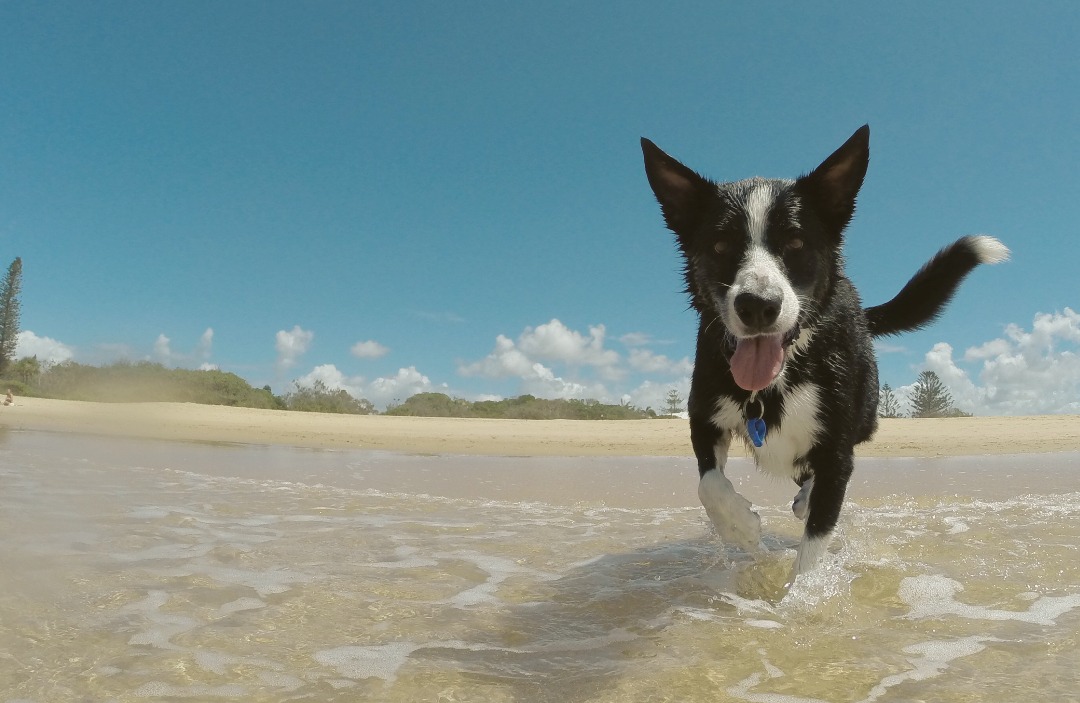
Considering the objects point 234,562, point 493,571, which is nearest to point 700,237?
→ point 493,571

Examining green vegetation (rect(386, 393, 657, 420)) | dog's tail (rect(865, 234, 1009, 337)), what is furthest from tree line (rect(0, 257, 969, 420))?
dog's tail (rect(865, 234, 1009, 337))

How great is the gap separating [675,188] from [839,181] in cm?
93

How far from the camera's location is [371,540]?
4.65 m

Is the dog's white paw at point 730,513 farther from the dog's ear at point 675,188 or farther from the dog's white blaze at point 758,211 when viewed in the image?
the dog's ear at point 675,188

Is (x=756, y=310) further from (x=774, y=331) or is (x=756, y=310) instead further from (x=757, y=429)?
(x=757, y=429)

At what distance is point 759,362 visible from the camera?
11.5 feet

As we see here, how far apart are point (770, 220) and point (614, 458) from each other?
10.0 metres

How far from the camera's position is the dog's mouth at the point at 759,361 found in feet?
11.5

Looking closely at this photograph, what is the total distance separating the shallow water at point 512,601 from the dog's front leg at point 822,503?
0.14m

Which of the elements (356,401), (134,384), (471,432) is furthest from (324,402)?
(134,384)

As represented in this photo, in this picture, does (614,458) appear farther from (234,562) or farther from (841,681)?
(841,681)

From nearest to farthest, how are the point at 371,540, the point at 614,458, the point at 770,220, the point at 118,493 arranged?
the point at 770,220 < the point at 371,540 < the point at 118,493 < the point at 614,458

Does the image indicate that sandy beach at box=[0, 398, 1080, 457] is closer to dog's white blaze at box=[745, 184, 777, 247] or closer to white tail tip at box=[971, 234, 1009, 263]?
white tail tip at box=[971, 234, 1009, 263]

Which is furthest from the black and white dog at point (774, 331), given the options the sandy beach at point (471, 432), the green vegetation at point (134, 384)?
the sandy beach at point (471, 432)
